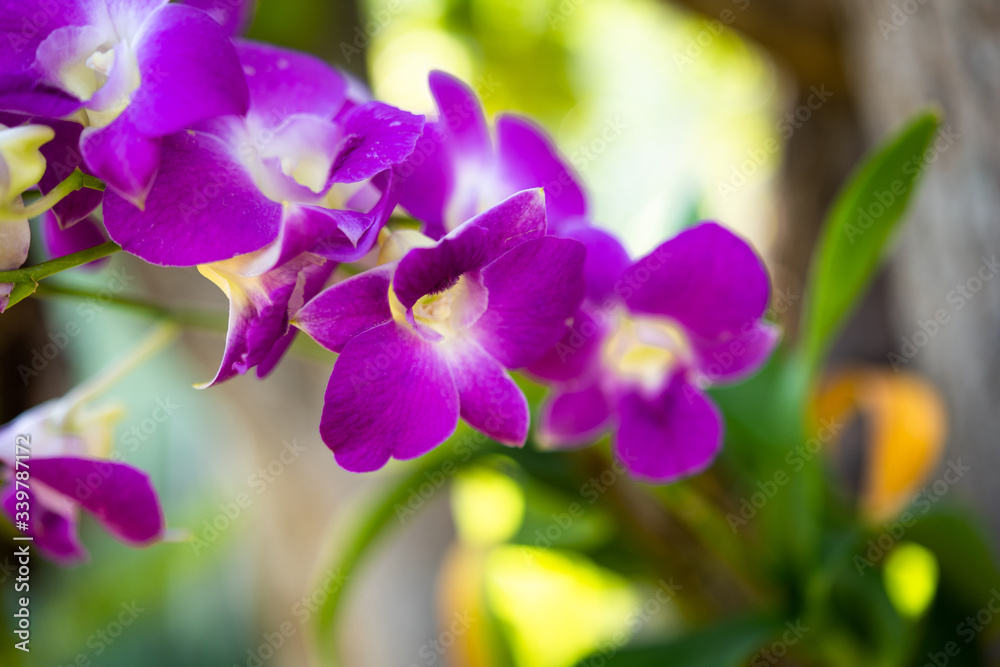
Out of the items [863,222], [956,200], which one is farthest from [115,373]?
[956,200]

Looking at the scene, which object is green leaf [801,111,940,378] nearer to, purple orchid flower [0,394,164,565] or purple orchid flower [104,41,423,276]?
purple orchid flower [104,41,423,276]

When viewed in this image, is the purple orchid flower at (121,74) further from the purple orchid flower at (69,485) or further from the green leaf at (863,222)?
the green leaf at (863,222)

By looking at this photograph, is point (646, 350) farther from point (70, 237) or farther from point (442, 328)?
point (70, 237)

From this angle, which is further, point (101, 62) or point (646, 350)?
point (646, 350)

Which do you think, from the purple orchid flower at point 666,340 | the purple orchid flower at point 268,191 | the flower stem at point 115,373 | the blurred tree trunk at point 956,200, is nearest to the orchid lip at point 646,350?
the purple orchid flower at point 666,340

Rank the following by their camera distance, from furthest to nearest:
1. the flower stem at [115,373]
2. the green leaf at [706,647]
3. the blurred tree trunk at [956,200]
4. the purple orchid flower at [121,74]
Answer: the blurred tree trunk at [956,200] → the green leaf at [706,647] → the flower stem at [115,373] → the purple orchid flower at [121,74]

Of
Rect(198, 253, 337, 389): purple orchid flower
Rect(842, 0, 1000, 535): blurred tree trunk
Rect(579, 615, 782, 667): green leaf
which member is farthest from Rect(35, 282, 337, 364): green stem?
Rect(842, 0, 1000, 535): blurred tree trunk
